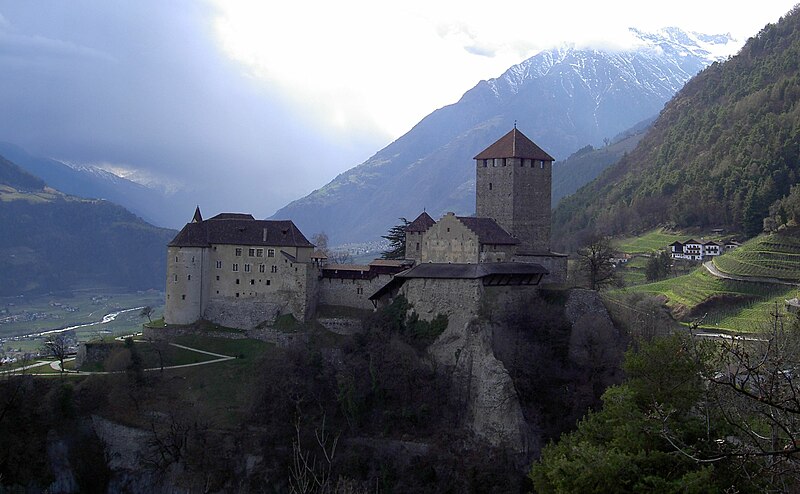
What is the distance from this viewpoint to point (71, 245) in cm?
16225

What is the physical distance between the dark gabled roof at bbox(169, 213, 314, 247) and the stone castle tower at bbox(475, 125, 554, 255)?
10.7 metres

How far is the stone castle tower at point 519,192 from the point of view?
53.2 meters

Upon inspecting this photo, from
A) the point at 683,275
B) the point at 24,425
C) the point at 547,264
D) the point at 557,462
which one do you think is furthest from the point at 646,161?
the point at 557,462

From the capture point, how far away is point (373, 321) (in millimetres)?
48688

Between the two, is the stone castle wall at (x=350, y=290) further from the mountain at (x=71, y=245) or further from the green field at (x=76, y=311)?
the mountain at (x=71, y=245)

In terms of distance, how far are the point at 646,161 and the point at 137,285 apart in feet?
277

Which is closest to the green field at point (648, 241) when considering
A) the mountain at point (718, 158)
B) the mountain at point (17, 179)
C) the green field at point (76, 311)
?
the mountain at point (718, 158)

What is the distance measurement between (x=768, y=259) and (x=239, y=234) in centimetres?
3363

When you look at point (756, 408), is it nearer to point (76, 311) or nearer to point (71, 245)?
point (76, 311)

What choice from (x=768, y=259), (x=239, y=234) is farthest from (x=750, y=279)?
(x=239, y=234)

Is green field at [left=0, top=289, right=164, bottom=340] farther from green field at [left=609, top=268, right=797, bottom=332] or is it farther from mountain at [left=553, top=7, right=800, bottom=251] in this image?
green field at [left=609, top=268, right=797, bottom=332]

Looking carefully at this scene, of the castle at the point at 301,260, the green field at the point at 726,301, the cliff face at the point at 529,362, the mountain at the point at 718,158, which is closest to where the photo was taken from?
the cliff face at the point at 529,362

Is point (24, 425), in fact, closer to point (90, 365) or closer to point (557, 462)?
point (90, 365)

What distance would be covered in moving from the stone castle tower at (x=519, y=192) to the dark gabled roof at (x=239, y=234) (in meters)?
10.7
